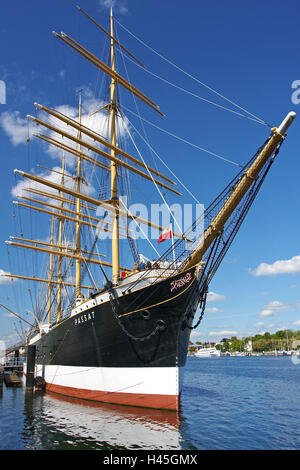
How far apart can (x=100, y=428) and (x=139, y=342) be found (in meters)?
3.86

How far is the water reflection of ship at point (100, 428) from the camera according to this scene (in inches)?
412

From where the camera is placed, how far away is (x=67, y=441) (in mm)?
A: 10953

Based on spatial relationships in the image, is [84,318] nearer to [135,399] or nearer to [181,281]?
[135,399]

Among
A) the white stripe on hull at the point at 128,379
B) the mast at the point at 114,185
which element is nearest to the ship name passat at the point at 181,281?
the white stripe on hull at the point at 128,379

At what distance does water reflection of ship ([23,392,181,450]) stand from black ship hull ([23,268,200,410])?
769 mm

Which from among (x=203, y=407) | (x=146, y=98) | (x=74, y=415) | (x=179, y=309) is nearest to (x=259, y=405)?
(x=203, y=407)

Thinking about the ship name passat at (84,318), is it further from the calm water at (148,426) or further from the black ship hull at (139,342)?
the calm water at (148,426)

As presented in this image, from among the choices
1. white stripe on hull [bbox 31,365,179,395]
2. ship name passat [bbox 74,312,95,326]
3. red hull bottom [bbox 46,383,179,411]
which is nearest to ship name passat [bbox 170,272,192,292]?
white stripe on hull [bbox 31,365,179,395]

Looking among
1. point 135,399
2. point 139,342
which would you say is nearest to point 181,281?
point 139,342

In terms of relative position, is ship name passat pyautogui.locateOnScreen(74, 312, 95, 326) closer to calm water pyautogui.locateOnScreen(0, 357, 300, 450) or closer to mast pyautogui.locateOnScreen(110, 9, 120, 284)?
mast pyautogui.locateOnScreen(110, 9, 120, 284)

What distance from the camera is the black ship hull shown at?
562 inches

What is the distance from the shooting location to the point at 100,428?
1208 cm

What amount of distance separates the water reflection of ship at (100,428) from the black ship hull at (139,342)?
77 cm
